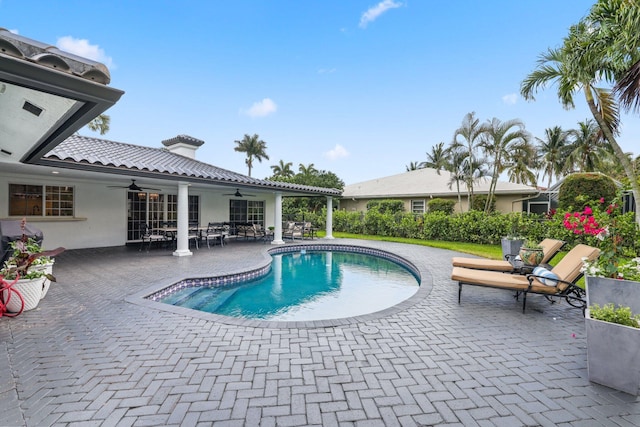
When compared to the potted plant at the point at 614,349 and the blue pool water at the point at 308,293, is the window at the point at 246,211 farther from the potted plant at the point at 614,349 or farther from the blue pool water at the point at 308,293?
the potted plant at the point at 614,349

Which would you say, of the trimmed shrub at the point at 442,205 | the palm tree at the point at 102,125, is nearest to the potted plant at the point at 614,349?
the trimmed shrub at the point at 442,205

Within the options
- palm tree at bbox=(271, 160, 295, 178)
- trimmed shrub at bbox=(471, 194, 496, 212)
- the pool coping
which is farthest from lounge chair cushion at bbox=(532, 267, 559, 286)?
palm tree at bbox=(271, 160, 295, 178)

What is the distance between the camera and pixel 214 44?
14164 millimetres

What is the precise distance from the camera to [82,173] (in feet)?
29.3

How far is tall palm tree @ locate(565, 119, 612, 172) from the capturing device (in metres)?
27.0

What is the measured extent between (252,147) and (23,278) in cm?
3706

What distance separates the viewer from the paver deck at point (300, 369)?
2.33m

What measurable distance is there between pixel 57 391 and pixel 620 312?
520cm

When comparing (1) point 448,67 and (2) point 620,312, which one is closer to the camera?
(2) point 620,312

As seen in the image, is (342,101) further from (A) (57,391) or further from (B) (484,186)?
(A) (57,391)

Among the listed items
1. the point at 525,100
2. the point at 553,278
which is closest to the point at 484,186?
the point at 525,100

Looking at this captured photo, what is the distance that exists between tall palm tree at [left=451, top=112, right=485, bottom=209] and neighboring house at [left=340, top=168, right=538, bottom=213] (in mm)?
1300

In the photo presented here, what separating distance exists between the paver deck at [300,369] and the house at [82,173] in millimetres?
2591

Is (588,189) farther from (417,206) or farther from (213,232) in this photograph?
(213,232)
